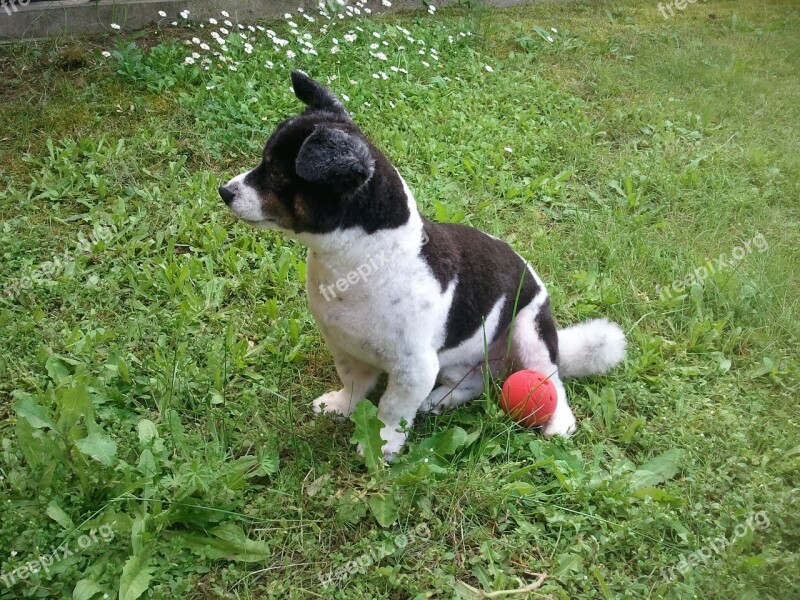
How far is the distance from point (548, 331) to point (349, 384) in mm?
1001

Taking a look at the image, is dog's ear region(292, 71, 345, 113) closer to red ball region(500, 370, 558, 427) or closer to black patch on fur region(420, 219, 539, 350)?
black patch on fur region(420, 219, 539, 350)

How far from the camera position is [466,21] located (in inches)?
293

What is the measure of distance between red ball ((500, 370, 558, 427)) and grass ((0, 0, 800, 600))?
4.1 inches

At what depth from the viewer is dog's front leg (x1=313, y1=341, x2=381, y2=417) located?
326 cm

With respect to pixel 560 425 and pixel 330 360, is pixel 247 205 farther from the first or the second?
pixel 560 425

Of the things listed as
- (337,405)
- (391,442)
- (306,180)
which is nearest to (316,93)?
(306,180)

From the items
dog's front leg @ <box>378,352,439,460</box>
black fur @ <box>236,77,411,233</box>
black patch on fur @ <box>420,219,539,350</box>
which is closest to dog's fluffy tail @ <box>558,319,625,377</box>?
black patch on fur @ <box>420,219,539,350</box>

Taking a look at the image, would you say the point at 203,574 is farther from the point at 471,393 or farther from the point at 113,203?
the point at 113,203

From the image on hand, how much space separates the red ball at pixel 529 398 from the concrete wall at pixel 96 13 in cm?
512

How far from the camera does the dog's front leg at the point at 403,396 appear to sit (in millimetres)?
2939

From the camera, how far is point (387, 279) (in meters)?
2.84

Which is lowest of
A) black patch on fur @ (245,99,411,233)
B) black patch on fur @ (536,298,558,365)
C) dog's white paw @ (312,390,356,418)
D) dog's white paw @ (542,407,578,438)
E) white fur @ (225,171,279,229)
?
dog's white paw @ (312,390,356,418)

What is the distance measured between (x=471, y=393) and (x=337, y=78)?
345cm

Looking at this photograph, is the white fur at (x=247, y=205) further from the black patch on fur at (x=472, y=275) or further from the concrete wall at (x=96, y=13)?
the concrete wall at (x=96, y=13)
